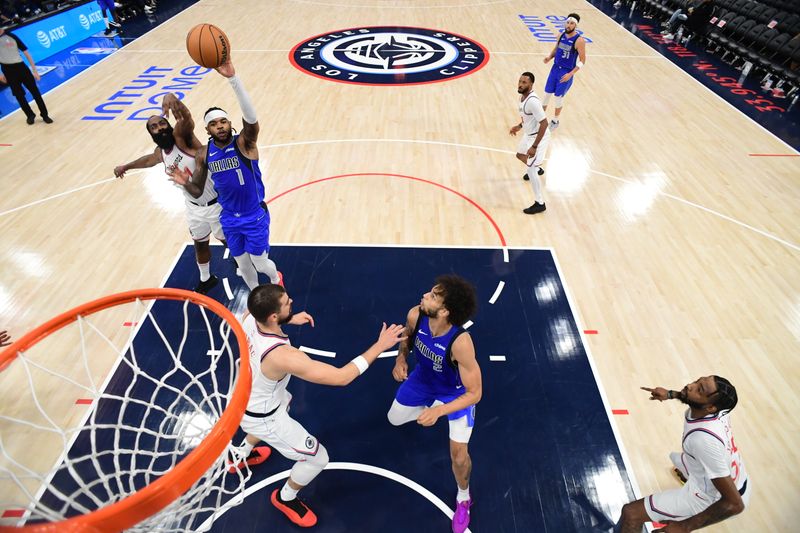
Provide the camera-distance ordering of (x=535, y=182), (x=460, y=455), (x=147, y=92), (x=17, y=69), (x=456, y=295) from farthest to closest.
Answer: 1. (x=147, y=92)
2. (x=17, y=69)
3. (x=535, y=182)
4. (x=460, y=455)
5. (x=456, y=295)

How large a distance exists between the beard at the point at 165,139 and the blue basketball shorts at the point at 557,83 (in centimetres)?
684

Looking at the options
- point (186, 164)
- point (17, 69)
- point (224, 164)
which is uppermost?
point (224, 164)

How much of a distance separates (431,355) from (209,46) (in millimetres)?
2999

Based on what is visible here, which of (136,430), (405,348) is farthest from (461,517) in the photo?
(136,430)

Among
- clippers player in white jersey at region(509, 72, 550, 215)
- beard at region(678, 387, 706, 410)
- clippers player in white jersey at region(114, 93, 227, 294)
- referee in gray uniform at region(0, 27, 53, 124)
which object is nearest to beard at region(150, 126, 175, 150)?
clippers player in white jersey at region(114, 93, 227, 294)

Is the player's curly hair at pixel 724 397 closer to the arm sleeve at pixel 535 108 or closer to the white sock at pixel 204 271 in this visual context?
the arm sleeve at pixel 535 108

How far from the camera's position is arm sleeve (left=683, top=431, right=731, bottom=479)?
2582 mm

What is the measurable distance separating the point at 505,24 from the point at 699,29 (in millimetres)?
5409

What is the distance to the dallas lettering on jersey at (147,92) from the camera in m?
8.91

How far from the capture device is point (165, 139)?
14.1 ft

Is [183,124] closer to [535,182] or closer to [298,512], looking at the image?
[298,512]

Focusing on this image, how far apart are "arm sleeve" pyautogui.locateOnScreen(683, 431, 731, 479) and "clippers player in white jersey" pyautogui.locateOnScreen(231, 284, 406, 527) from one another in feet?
6.28

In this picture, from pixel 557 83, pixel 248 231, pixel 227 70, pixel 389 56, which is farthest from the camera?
pixel 389 56

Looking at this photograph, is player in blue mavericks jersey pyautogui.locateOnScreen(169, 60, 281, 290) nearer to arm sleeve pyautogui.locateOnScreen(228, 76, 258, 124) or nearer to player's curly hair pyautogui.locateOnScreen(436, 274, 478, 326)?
arm sleeve pyautogui.locateOnScreen(228, 76, 258, 124)
